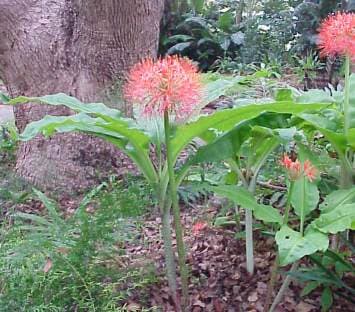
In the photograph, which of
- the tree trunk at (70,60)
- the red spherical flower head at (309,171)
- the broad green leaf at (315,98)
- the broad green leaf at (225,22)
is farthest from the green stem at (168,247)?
the broad green leaf at (225,22)

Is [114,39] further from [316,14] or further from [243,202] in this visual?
[316,14]

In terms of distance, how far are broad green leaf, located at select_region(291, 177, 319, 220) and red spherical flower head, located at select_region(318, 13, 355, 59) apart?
376 millimetres

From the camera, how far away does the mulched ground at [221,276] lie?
76.1 inches

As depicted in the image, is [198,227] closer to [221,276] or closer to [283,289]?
[221,276]

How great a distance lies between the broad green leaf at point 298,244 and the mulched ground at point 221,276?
0.49m

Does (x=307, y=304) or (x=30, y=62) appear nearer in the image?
(x=307, y=304)

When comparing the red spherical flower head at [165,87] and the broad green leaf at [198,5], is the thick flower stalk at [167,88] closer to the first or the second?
the red spherical flower head at [165,87]

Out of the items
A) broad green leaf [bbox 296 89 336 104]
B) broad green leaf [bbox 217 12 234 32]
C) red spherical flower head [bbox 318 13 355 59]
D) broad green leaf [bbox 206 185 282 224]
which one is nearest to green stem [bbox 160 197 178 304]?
broad green leaf [bbox 206 185 282 224]

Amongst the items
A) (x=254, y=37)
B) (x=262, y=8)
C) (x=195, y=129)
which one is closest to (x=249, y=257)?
(x=195, y=129)

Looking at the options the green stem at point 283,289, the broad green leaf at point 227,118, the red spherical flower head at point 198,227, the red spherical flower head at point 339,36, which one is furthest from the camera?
the red spherical flower head at point 198,227

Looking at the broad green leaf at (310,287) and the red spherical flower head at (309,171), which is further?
the broad green leaf at (310,287)

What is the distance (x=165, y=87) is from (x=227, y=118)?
0.25 metres

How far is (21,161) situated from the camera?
3412 millimetres

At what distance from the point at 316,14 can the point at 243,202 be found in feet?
20.0
